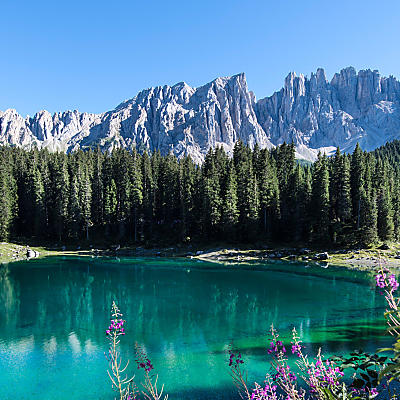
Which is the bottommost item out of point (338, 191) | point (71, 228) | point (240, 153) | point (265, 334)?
point (265, 334)

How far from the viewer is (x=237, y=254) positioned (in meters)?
63.8

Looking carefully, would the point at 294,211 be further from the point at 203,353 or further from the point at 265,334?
the point at 203,353

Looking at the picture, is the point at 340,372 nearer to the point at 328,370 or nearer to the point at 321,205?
the point at 328,370

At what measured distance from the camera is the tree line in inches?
2574

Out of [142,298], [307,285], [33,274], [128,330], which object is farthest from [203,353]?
[33,274]

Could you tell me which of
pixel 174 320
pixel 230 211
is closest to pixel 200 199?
pixel 230 211

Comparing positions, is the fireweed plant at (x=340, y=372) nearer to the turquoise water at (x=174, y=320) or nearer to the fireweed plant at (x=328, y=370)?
the fireweed plant at (x=328, y=370)

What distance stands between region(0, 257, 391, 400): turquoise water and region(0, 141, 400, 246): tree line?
18.6 metres

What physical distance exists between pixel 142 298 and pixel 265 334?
1590 cm

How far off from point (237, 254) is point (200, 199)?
17.7 m

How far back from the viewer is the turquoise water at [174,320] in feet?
57.7

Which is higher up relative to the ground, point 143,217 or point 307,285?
point 143,217

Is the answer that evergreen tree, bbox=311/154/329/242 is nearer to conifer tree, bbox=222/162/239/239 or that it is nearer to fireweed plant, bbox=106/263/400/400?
conifer tree, bbox=222/162/239/239

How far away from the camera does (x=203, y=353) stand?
20.6 metres
